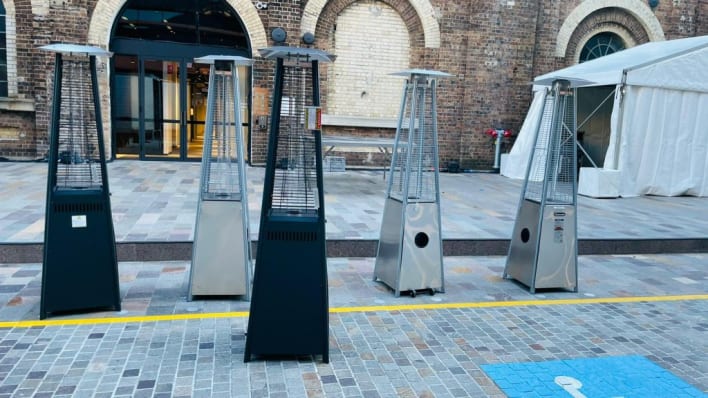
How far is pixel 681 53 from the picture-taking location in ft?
37.2

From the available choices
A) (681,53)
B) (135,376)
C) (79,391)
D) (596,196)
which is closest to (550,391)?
(135,376)

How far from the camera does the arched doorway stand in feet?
42.4

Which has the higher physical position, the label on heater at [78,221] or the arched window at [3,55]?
the arched window at [3,55]

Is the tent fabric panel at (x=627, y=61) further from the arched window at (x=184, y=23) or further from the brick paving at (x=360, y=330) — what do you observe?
the arched window at (x=184, y=23)

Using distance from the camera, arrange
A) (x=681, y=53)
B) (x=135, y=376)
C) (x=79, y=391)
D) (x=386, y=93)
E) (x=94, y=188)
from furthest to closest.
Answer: (x=386, y=93), (x=681, y=53), (x=94, y=188), (x=135, y=376), (x=79, y=391)

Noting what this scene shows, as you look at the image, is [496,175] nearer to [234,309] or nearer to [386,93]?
[386,93]

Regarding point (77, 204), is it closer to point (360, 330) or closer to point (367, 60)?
point (360, 330)

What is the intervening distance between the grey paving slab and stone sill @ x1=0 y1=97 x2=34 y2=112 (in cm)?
121

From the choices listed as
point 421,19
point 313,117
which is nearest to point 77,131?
point 313,117

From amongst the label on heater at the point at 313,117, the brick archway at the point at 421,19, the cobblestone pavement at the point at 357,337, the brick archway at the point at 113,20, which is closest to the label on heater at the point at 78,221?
the cobblestone pavement at the point at 357,337

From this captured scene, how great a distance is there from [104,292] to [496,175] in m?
11.4

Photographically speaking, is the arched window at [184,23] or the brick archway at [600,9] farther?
the brick archway at [600,9]

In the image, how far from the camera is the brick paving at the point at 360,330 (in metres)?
3.54

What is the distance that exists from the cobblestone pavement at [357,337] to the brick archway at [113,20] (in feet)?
26.5
